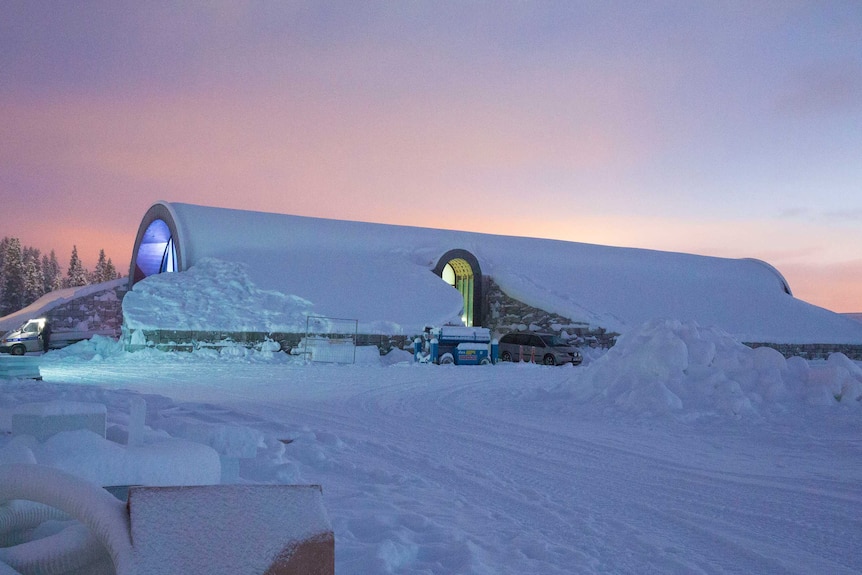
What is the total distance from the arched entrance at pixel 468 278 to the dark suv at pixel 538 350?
213 inches

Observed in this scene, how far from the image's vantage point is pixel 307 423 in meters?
9.62

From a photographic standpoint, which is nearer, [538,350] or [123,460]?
[123,460]

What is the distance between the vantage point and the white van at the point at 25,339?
26.3 metres

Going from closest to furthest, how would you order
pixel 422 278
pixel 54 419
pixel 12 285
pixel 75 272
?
pixel 54 419, pixel 422 278, pixel 12 285, pixel 75 272

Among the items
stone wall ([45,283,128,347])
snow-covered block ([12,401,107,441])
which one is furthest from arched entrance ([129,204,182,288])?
snow-covered block ([12,401,107,441])

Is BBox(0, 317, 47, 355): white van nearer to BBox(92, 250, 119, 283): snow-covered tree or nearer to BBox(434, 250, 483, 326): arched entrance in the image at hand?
BBox(434, 250, 483, 326): arched entrance

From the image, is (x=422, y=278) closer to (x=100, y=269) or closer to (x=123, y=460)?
(x=123, y=460)

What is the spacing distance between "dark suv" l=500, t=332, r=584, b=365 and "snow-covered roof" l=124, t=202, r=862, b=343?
302cm

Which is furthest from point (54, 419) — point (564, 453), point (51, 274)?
point (51, 274)

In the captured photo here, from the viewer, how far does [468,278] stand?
117ft

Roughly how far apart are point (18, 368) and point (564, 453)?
1196 centimetres

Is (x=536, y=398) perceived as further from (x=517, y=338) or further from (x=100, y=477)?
(x=517, y=338)

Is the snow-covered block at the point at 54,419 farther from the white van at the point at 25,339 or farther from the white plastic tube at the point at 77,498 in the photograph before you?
the white van at the point at 25,339

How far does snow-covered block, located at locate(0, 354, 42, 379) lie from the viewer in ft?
45.5
